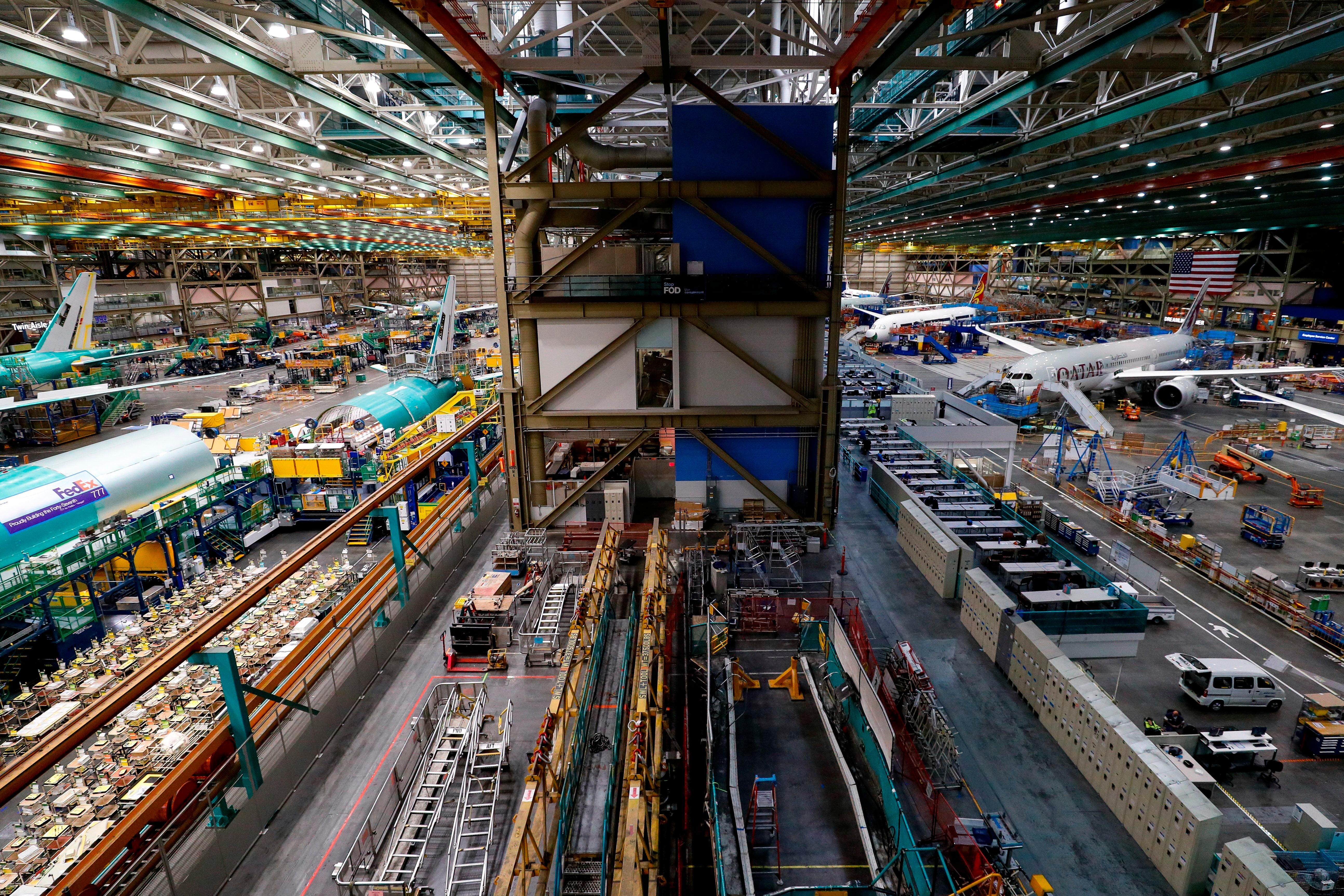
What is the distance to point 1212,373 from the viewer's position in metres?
27.6

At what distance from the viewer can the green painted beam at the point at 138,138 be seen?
17.0 m

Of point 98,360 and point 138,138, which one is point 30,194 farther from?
point 138,138

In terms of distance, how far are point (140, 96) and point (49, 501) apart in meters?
11.1

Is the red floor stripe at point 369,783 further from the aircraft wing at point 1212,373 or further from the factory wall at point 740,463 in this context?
the aircraft wing at point 1212,373

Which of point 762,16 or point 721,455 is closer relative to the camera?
point 721,455

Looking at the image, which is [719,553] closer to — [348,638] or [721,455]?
[721,455]

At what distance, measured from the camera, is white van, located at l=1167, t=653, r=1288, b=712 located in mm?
13344

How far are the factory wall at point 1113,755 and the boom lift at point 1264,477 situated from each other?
730 inches

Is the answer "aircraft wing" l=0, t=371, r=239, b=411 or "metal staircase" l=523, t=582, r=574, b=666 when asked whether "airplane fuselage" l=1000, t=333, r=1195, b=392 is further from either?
"aircraft wing" l=0, t=371, r=239, b=411

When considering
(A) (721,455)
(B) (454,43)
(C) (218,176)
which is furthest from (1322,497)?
(C) (218,176)

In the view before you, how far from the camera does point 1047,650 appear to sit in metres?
12.7

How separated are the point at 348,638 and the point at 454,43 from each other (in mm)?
13041

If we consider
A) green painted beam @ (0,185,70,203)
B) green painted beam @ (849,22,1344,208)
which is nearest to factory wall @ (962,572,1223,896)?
green painted beam @ (849,22,1344,208)

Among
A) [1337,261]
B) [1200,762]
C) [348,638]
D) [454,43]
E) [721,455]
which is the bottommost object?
[1200,762]
